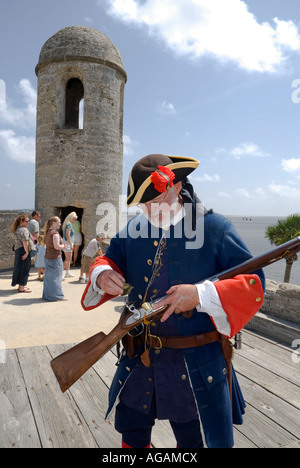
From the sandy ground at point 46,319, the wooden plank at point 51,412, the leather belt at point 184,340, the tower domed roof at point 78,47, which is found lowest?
the sandy ground at point 46,319

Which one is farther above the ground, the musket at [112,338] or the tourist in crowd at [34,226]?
the tourist in crowd at [34,226]

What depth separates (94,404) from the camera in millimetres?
2928

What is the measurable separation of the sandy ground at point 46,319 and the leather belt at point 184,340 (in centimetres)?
341

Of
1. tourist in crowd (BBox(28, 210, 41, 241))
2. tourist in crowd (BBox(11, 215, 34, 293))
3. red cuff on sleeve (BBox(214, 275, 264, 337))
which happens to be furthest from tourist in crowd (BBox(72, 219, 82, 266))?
red cuff on sleeve (BBox(214, 275, 264, 337))

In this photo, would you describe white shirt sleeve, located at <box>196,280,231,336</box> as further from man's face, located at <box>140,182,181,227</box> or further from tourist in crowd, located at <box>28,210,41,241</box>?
tourist in crowd, located at <box>28,210,41,241</box>

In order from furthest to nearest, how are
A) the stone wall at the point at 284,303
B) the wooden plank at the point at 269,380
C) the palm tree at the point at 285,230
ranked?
the palm tree at the point at 285,230
the stone wall at the point at 284,303
the wooden plank at the point at 269,380

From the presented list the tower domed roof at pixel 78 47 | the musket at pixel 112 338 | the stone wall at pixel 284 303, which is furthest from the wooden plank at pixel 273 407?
the tower domed roof at pixel 78 47

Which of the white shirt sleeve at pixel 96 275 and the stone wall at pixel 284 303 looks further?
the stone wall at pixel 284 303

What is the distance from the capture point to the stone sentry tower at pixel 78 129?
11.8m
